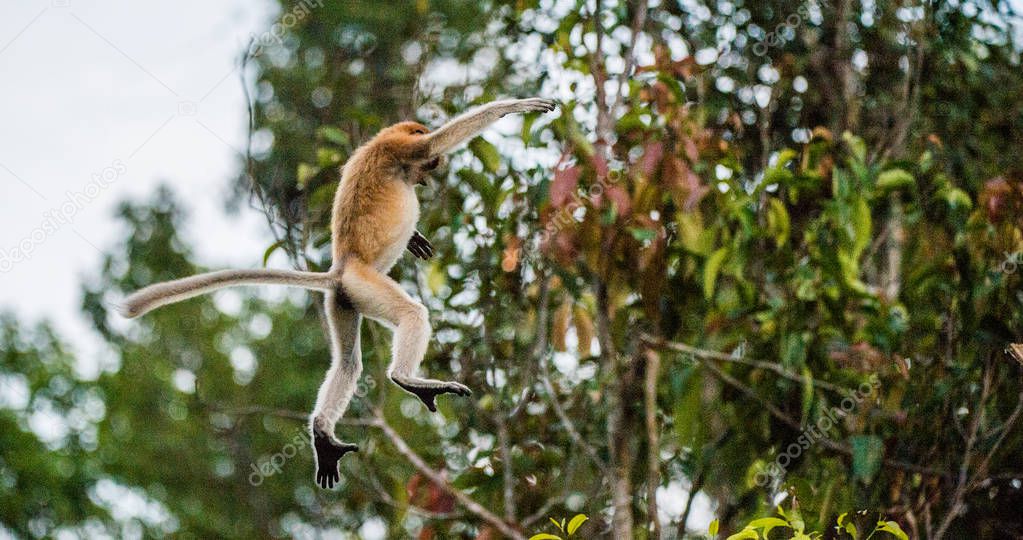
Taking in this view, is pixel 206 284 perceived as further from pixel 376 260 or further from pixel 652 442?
pixel 652 442

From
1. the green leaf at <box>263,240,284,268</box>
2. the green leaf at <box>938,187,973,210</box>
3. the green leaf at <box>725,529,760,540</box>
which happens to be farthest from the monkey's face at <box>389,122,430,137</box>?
the green leaf at <box>938,187,973,210</box>

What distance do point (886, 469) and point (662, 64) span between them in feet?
7.17

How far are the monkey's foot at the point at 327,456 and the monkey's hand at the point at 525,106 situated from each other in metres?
1.05

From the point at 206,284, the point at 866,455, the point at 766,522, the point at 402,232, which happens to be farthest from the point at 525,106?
the point at 866,455

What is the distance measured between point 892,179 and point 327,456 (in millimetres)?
3047

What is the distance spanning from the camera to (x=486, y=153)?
5000 millimetres

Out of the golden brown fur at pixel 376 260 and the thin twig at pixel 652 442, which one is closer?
the golden brown fur at pixel 376 260

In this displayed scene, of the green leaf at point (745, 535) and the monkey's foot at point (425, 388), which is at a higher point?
the monkey's foot at point (425, 388)

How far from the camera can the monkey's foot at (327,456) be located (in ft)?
10.2

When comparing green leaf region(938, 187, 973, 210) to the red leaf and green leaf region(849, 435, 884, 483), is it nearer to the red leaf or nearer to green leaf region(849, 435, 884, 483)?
green leaf region(849, 435, 884, 483)

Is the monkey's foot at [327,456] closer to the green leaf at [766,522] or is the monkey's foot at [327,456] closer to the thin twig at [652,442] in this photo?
the green leaf at [766,522]

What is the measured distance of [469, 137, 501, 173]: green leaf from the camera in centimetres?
500

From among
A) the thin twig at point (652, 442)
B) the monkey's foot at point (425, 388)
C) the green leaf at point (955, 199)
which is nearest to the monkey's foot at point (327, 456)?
the monkey's foot at point (425, 388)

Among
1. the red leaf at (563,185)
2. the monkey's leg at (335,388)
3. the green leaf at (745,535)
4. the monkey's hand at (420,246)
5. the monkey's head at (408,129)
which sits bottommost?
the red leaf at (563,185)
